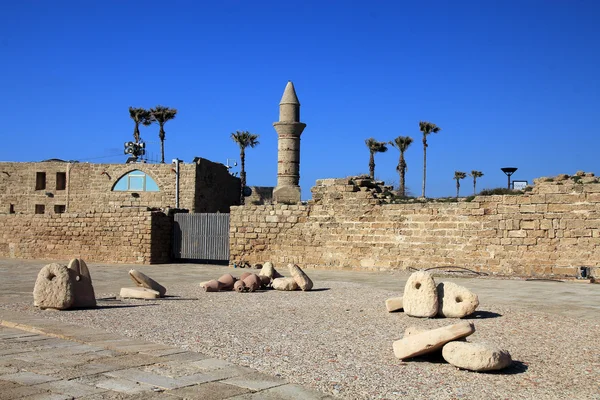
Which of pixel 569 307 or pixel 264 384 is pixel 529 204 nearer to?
pixel 569 307

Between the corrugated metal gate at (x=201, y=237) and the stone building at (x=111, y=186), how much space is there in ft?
30.0

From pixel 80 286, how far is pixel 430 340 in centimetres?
539

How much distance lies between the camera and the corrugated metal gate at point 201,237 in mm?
19406

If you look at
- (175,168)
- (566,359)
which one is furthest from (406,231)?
(175,168)

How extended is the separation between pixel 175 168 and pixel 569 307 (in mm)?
23765

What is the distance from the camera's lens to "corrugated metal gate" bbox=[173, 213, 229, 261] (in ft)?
63.7

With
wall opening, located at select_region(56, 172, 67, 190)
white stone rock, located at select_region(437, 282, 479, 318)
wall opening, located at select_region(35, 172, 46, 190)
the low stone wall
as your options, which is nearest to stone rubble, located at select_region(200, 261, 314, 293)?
white stone rock, located at select_region(437, 282, 479, 318)

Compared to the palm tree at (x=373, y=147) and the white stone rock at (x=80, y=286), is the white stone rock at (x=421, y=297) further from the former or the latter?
the palm tree at (x=373, y=147)

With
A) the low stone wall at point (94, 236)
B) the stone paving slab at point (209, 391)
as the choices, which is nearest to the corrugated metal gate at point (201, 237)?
the low stone wall at point (94, 236)

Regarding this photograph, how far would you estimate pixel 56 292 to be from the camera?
8.43 meters

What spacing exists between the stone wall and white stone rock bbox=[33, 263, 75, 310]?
8.91 meters

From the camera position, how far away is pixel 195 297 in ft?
34.4

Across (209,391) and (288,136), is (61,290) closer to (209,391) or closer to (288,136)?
(209,391)

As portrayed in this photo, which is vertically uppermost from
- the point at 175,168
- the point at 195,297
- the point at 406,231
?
the point at 175,168
